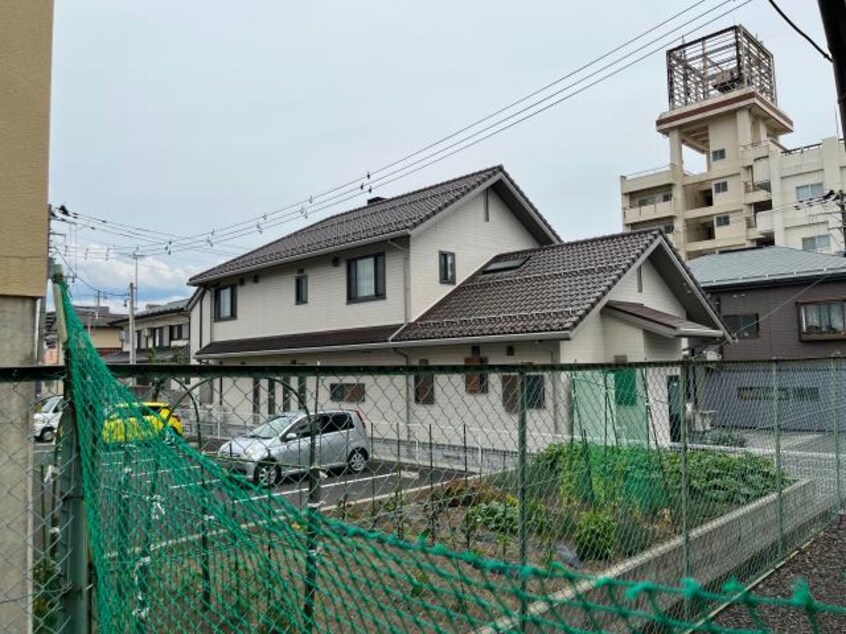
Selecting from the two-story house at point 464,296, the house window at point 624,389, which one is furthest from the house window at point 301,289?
the house window at point 624,389

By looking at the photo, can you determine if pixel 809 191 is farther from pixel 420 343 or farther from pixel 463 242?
pixel 420 343

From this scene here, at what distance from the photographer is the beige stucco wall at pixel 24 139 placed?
2.68 metres

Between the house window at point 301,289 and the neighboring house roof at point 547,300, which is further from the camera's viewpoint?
the house window at point 301,289

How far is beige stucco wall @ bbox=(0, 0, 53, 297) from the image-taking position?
268cm

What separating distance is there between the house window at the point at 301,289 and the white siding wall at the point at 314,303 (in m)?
0.14

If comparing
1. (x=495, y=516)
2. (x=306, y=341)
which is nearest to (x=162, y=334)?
(x=306, y=341)

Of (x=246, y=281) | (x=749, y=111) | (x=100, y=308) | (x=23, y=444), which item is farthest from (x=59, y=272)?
(x=100, y=308)

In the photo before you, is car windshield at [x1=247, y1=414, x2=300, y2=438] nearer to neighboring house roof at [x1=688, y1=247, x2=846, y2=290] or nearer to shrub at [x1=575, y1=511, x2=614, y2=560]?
shrub at [x1=575, y1=511, x2=614, y2=560]

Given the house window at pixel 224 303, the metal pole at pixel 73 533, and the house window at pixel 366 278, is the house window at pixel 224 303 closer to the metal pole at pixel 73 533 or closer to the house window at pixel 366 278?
the house window at pixel 366 278

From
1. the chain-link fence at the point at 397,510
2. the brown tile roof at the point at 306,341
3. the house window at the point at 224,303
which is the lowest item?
the chain-link fence at the point at 397,510

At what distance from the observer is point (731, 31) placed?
34.8 metres

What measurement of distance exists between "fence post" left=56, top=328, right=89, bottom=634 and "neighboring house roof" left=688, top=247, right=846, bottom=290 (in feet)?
65.8

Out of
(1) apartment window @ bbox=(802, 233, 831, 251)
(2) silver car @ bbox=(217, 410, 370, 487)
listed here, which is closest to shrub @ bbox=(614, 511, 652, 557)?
(2) silver car @ bbox=(217, 410, 370, 487)

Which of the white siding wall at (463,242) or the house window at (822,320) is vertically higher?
the white siding wall at (463,242)
